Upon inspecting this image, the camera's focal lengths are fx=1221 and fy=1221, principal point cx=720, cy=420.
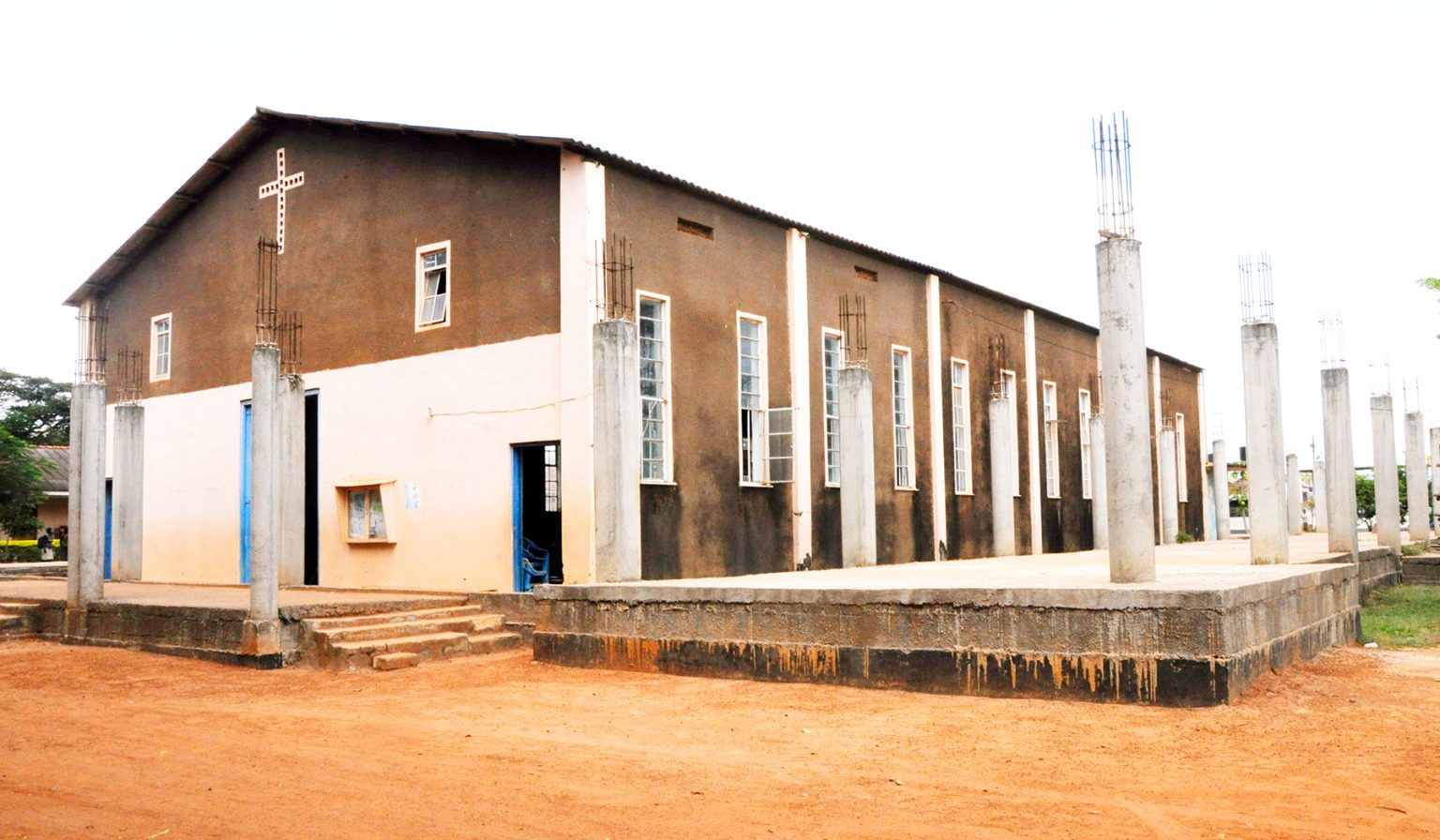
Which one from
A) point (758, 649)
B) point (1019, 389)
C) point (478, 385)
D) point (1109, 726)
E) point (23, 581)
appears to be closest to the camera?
point (1109, 726)

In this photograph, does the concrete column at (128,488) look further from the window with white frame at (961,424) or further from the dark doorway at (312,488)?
the window with white frame at (961,424)

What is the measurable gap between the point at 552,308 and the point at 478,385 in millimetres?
1557

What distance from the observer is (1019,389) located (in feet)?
80.6

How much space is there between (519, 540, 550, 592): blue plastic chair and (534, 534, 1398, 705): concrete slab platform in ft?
9.17

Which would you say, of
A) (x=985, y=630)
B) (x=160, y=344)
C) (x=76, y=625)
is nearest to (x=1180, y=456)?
(x=160, y=344)

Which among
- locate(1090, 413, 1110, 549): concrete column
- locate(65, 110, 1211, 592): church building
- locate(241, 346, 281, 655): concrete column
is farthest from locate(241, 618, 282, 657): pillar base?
locate(1090, 413, 1110, 549): concrete column

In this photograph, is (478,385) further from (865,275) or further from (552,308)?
(865,275)

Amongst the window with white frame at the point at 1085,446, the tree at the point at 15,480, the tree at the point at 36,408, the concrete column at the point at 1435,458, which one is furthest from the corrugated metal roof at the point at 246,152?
the tree at the point at 36,408

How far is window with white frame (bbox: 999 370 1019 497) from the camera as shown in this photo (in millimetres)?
23047

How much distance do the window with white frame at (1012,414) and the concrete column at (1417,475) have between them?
38.5 ft

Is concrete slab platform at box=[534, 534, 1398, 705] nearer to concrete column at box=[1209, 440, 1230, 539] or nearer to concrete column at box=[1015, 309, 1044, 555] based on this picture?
concrete column at box=[1015, 309, 1044, 555]

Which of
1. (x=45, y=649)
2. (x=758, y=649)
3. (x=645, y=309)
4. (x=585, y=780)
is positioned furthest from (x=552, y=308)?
(x=585, y=780)

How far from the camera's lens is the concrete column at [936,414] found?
21.0 m

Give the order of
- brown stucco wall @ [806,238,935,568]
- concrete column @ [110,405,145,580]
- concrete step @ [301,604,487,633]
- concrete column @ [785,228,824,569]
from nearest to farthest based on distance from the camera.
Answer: concrete step @ [301,604,487,633], concrete column @ [785,228,824,569], brown stucco wall @ [806,238,935,568], concrete column @ [110,405,145,580]
